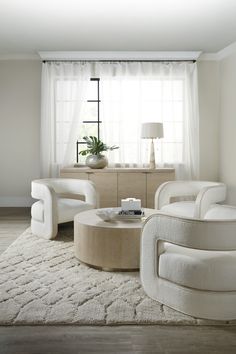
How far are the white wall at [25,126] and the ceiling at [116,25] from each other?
0.42 metres

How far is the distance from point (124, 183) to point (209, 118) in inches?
86.7

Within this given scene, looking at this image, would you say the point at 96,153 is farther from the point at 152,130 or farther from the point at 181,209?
the point at 181,209

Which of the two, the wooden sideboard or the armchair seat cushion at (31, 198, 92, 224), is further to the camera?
the wooden sideboard

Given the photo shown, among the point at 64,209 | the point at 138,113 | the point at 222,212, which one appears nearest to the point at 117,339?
the point at 222,212

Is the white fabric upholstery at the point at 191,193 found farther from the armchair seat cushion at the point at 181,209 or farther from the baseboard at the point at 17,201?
the baseboard at the point at 17,201

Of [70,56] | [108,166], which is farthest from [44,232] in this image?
[70,56]

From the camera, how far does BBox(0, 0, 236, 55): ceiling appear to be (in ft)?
15.1

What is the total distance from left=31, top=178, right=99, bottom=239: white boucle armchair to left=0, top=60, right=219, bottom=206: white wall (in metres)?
2.05

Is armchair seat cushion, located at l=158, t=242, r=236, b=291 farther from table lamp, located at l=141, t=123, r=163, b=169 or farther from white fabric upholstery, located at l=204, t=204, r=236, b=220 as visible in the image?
table lamp, located at l=141, t=123, r=163, b=169

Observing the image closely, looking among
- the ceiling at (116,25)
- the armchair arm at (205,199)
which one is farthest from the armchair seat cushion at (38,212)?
the ceiling at (116,25)

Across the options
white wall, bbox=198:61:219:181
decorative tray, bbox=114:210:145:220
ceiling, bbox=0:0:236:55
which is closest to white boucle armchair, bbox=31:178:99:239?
decorative tray, bbox=114:210:145:220

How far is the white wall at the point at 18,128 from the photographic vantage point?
23.4ft

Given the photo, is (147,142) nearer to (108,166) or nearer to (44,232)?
(108,166)

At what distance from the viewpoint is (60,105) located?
692 centimetres
